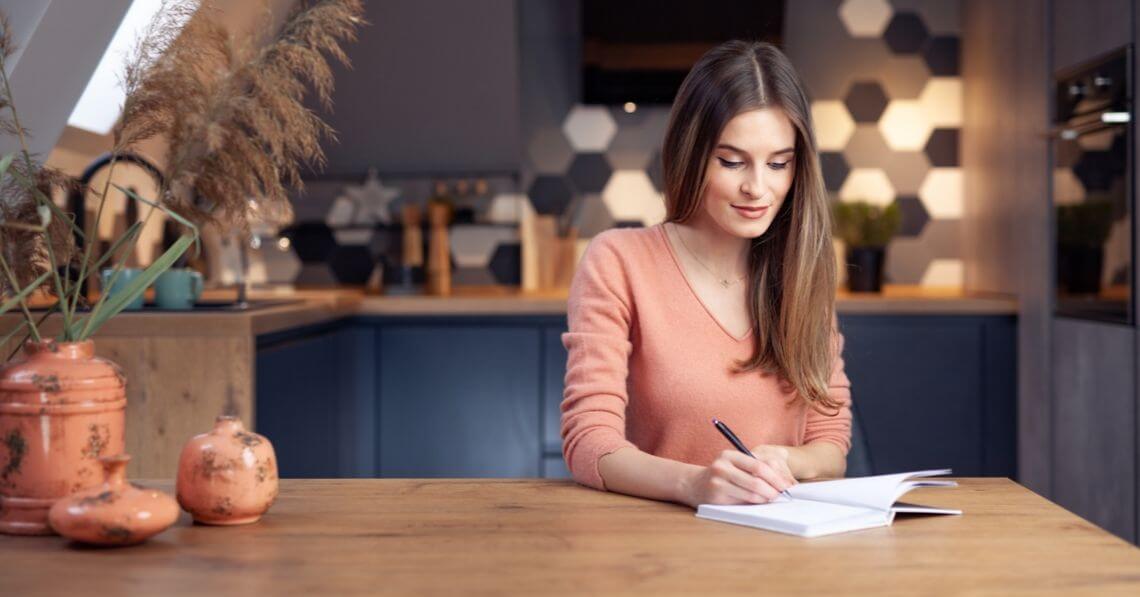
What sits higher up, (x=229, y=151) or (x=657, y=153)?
(x=657, y=153)

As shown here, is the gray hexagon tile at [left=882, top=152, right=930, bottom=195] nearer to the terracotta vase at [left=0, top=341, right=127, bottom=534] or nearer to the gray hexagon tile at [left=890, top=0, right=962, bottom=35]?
the gray hexagon tile at [left=890, top=0, right=962, bottom=35]

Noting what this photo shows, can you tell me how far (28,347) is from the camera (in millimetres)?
1267

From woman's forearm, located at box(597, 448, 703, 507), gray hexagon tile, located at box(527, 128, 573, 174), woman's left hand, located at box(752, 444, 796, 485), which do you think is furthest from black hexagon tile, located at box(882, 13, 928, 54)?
woman's forearm, located at box(597, 448, 703, 507)

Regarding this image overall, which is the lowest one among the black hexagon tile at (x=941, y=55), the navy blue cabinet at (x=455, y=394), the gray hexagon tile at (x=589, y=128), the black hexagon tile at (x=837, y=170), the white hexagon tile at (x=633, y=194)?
the navy blue cabinet at (x=455, y=394)

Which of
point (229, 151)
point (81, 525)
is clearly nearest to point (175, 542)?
point (81, 525)

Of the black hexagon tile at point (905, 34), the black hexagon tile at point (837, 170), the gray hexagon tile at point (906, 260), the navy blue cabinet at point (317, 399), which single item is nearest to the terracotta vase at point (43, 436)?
the navy blue cabinet at point (317, 399)

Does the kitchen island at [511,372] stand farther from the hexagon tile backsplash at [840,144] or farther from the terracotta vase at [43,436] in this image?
the terracotta vase at [43,436]

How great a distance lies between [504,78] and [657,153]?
62 centimetres

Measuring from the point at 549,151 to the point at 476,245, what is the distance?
0.44 metres

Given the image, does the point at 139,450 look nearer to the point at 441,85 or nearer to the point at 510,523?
the point at 510,523

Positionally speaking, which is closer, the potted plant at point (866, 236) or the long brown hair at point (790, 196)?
the long brown hair at point (790, 196)

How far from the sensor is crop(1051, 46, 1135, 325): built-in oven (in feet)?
9.54

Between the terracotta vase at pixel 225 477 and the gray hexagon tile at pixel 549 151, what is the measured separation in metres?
3.29

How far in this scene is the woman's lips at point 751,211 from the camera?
5.73 ft
